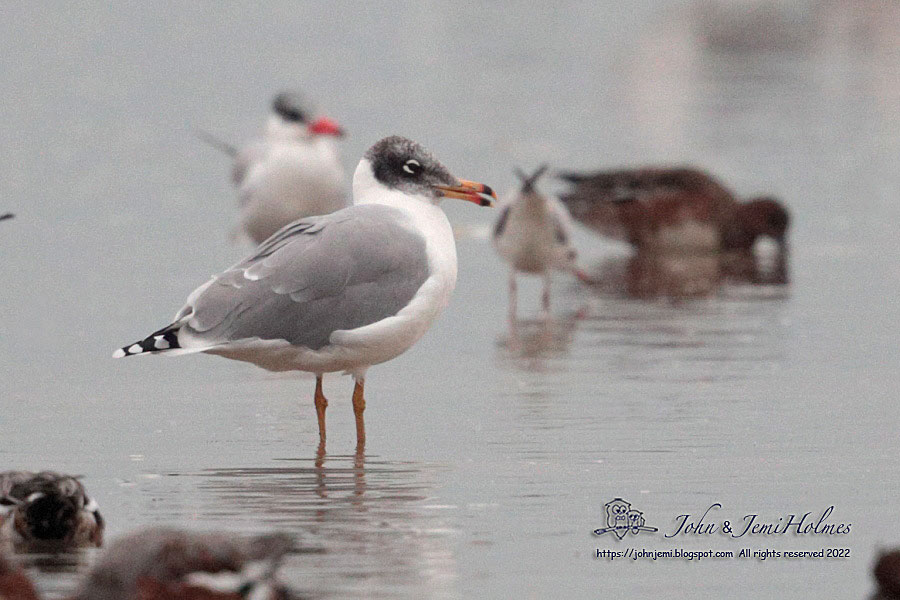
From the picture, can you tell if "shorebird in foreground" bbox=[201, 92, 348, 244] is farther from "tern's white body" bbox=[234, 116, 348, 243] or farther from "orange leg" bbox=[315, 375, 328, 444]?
"orange leg" bbox=[315, 375, 328, 444]

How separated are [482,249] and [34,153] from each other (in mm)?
8436

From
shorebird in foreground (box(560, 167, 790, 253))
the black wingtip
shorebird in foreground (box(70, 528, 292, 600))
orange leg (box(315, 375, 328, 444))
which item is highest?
shorebird in foreground (box(560, 167, 790, 253))

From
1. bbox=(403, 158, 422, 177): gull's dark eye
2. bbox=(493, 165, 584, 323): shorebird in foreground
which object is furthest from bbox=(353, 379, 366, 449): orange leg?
bbox=(493, 165, 584, 323): shorebird in foreground

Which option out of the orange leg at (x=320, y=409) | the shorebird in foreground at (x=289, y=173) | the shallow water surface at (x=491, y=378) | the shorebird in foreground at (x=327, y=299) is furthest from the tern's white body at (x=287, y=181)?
the shorebird in foreground at (x=327, y=299)

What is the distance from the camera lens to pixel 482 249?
17219 mm

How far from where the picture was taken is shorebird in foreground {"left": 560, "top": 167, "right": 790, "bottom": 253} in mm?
17969

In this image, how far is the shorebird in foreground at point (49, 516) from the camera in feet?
23.3

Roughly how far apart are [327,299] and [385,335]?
32 cm

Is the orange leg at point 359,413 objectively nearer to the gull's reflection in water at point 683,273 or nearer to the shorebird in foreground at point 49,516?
the shorebird in foreground at point 49,516

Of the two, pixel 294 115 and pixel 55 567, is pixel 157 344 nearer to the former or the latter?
pixel 55 567

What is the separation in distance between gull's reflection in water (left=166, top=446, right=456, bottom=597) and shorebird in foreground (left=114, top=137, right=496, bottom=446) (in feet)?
1.68

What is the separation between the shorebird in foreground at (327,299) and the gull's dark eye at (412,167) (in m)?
0.30

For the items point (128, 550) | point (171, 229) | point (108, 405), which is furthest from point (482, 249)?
point (128, 550)

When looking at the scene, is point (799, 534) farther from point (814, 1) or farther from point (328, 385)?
point (814, 1)
